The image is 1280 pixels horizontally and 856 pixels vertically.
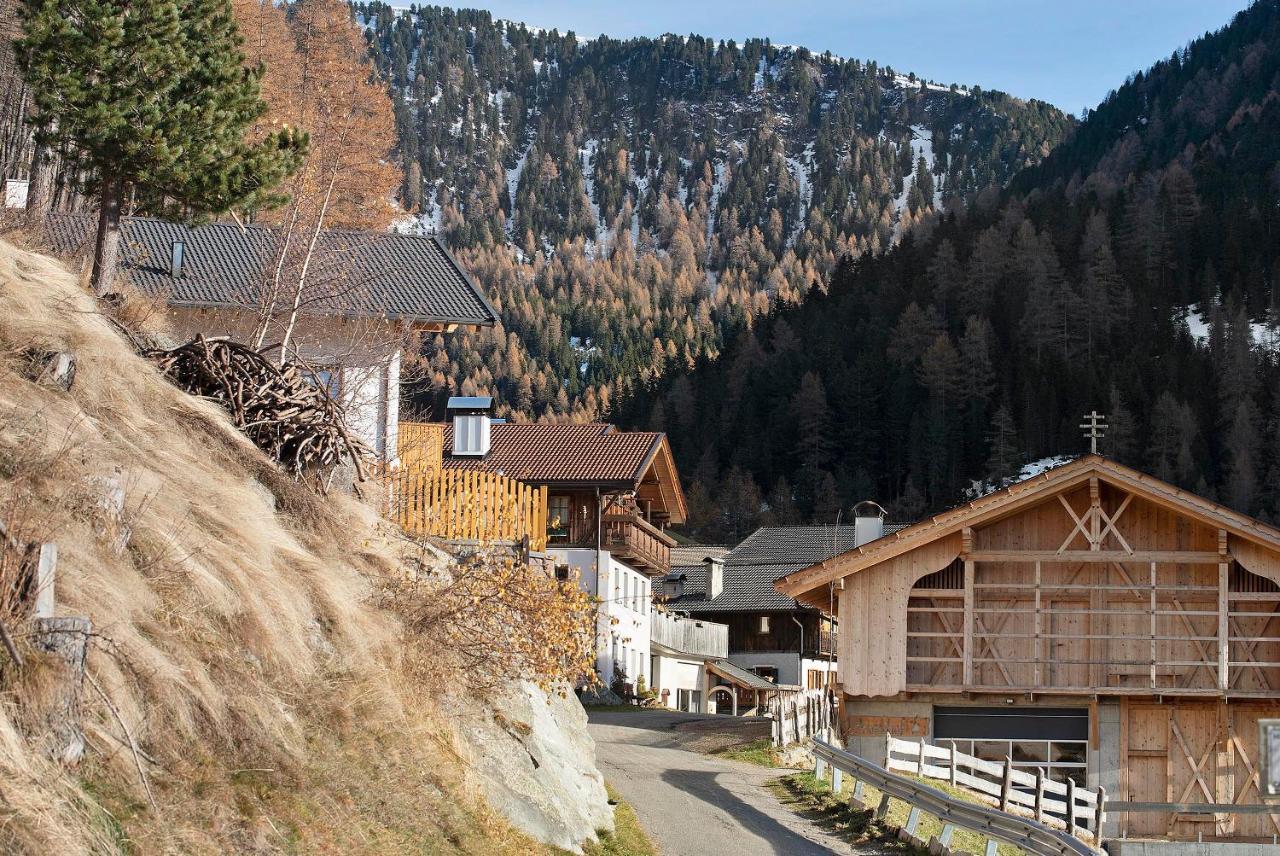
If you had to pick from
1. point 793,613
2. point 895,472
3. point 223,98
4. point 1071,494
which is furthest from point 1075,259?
point 223,98

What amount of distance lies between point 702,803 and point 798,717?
9901mm

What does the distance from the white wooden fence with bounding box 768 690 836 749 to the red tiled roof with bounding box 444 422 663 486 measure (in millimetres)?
13730

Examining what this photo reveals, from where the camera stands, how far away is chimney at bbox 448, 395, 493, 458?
43.8 meters

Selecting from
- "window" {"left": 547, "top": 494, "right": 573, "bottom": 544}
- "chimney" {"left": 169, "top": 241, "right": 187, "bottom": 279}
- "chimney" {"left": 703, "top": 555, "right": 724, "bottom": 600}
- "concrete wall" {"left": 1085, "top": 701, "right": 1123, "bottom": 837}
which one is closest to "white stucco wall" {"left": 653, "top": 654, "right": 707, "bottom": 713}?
"window" {"left": 547, "top": 494, "right": 573, "bottom": 544}

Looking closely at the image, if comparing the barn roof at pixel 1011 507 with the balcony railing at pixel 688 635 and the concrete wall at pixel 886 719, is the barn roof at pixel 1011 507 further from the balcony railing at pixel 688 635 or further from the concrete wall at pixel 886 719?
the balcony railing at pixel 688 635

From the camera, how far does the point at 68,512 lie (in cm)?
1134

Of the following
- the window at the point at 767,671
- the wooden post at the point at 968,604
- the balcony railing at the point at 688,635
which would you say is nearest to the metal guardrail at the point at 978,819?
the wooden post at the point at 968,604

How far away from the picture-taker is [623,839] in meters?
17.3

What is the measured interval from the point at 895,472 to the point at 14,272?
15180cm

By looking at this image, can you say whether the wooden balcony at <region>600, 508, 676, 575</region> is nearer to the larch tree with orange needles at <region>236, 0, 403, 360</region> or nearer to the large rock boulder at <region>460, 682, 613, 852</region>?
the larch tree with orange needles at <region>236, 0, 403, 360</region>

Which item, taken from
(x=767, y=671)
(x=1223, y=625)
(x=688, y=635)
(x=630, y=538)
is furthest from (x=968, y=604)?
(x=767, y=671)

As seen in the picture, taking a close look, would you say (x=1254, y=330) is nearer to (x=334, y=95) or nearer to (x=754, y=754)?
(x=334, y=95)

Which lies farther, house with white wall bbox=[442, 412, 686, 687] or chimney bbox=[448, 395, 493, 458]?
house with white wall bbox=[442, 412, 686, 687]

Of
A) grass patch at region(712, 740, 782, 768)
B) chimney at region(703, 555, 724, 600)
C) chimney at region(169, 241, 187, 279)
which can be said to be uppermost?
chimney at region(169, 241, 187, 279)
